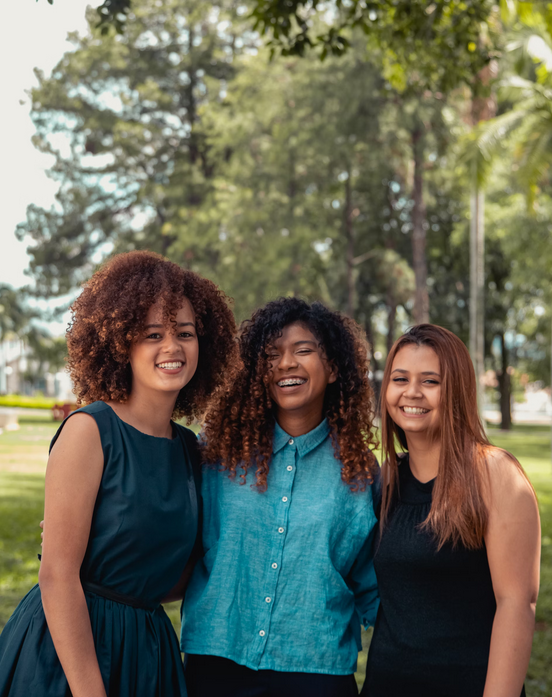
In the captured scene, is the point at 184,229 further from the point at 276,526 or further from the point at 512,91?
the point at 276,526

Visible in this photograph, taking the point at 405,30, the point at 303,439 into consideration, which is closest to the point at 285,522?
the point at 303,439

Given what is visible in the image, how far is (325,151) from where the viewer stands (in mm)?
26109

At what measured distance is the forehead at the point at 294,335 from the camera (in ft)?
9.89

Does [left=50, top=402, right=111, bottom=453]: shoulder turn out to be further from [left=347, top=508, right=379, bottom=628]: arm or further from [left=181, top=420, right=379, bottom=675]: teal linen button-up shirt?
[left=347, top=508, right=379, bottom=628]: arm

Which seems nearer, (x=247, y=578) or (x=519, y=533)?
(x=519, y=533)

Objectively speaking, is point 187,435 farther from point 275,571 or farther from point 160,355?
point 275,571

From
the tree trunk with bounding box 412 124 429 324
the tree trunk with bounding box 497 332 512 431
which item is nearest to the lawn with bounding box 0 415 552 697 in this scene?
the tree trunk with bounding box 412 124 429 324

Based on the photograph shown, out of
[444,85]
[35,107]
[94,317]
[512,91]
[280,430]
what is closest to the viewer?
[94,317]

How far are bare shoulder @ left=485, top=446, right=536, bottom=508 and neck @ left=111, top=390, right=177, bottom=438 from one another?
1.09 m

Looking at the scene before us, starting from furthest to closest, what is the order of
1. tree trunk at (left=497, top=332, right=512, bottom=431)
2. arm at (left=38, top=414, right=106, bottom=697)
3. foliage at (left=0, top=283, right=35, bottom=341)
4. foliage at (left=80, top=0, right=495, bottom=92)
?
foliage at (left=0, top=283, right=35, bottom=341)
tree trunk at (left=497, top=332, right=512, bottom=431)
foliage at (left=80, top=0, right=495, bottom=92)
arm at (left=38, top=414, right=106, bottom=697)

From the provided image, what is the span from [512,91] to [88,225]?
20306mm

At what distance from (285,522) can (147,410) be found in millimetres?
634

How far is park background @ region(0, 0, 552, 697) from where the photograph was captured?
2406 cm

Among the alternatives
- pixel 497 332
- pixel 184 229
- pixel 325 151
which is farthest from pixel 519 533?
pixel 497 332
